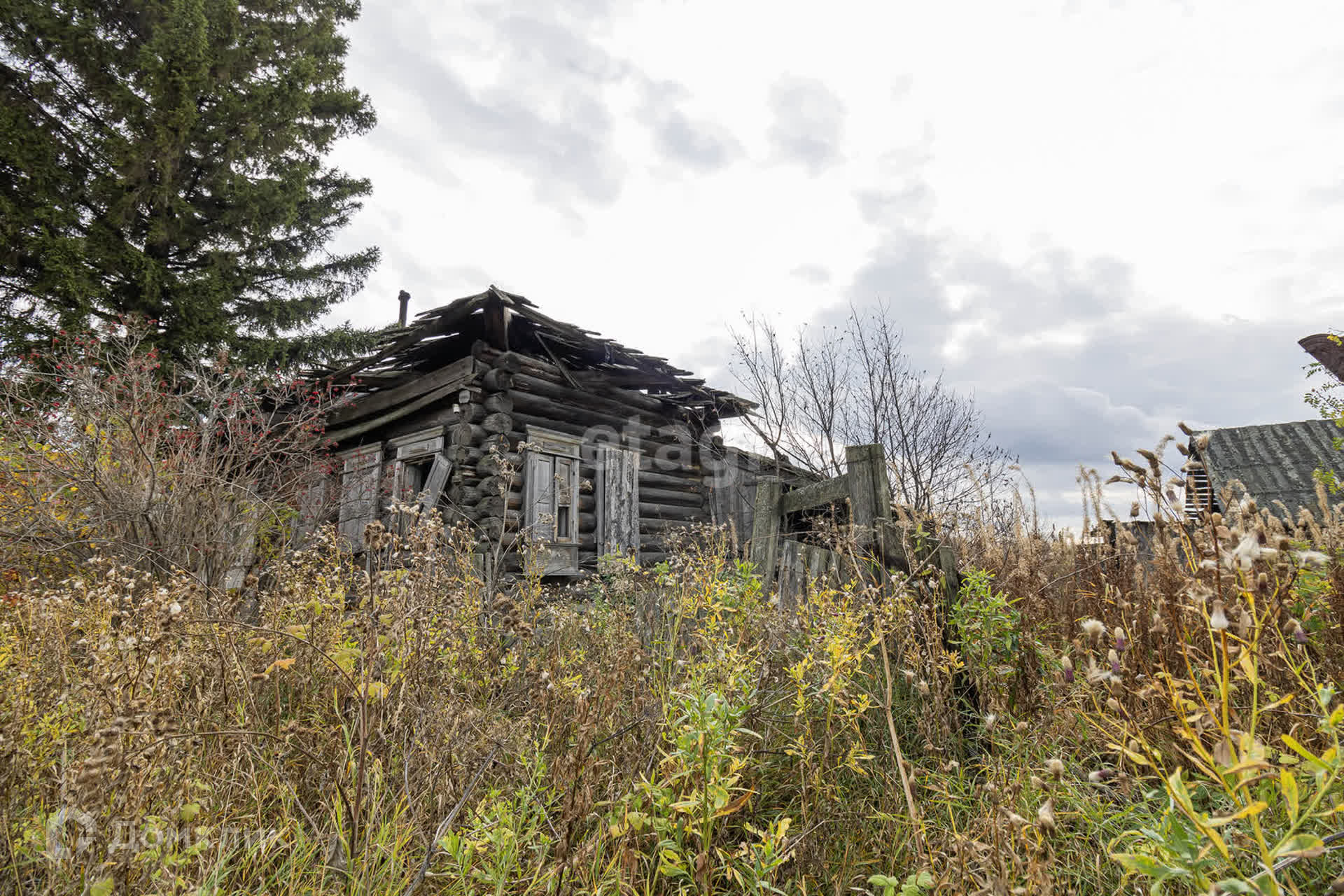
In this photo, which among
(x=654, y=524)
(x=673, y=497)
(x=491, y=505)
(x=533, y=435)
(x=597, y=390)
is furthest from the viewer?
(x=673, y=497)

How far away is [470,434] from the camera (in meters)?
8.66

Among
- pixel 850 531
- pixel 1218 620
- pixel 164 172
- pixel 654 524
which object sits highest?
pixel 164 172

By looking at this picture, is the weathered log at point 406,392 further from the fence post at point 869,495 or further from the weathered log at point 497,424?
the fence post at point 869,495

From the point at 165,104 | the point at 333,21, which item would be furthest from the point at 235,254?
the point at 333,21

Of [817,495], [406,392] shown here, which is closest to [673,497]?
[406,392]

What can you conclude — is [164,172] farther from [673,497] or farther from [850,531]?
[850,531]

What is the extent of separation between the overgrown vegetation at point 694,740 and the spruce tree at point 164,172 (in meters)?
10.0

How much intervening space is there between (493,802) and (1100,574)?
295cm

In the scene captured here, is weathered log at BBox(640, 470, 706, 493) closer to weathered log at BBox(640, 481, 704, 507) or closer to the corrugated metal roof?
weathered log at BBox(640, 481, 704, 507)

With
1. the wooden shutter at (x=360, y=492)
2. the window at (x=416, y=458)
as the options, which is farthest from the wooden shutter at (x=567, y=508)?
the wooden shutter at (x=360, y=492)

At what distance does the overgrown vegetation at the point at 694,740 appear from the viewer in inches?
58.0

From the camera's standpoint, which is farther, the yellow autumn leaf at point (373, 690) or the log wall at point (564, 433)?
the log wall at point (564, 433)

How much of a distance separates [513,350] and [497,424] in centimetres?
135

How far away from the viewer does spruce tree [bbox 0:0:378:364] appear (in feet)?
35.0
